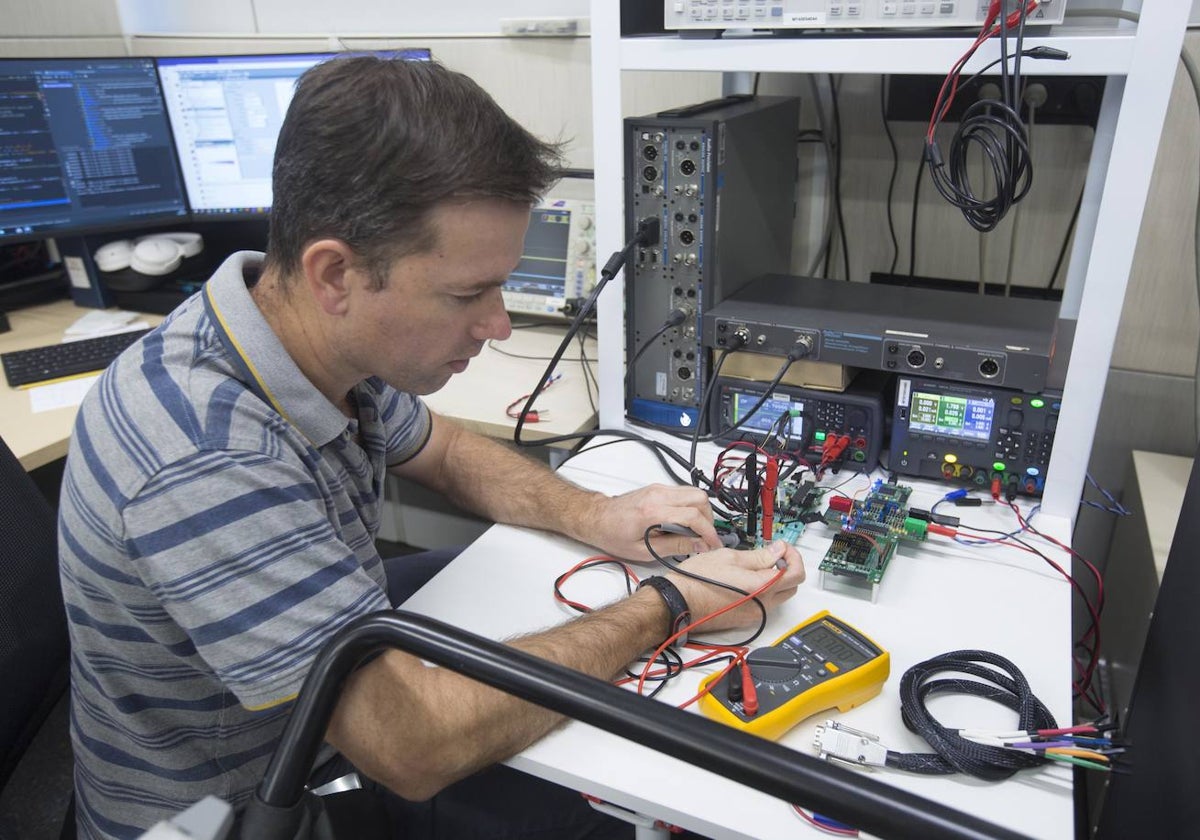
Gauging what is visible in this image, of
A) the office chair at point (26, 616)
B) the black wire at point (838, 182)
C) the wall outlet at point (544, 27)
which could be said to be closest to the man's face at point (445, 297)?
the office chair at point (26, 616)

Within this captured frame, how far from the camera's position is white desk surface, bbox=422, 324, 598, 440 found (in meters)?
1.48

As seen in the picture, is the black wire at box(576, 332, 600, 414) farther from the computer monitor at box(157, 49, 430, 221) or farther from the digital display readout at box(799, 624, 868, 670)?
the computer monitor at box(157, 49, 430, 221)

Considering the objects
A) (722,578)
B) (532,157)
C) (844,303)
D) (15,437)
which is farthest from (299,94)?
(15,437)

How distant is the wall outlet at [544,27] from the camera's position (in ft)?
5.82

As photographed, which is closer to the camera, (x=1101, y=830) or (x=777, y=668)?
(x=777, y=668)

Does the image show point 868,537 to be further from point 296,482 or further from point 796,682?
point 296,482

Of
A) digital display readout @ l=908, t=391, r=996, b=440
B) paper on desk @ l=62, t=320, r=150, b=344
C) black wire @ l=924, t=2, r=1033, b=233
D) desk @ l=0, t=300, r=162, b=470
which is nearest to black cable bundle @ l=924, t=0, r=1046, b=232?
black wire @ l=924, t=2, r=1033, b=233

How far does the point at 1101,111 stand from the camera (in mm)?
1134

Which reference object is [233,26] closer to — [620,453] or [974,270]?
[620,453]

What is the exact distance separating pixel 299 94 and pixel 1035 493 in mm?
1026

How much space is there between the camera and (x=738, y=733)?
0.46 meters

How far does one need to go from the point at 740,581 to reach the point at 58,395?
134 centimetres

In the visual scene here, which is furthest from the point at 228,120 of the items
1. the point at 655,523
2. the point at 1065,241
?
the point at 1065,241

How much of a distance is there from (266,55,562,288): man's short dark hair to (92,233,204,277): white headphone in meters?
1.33
